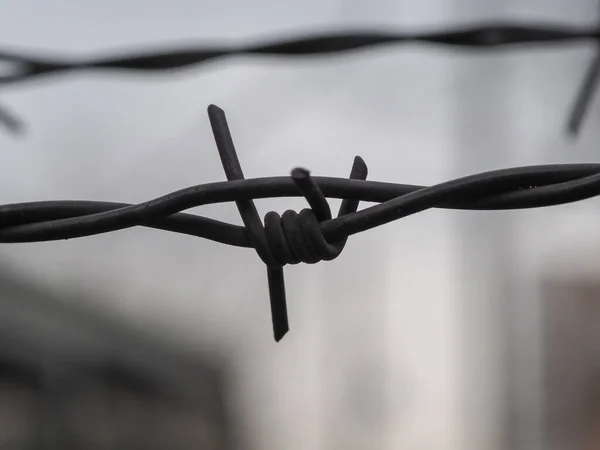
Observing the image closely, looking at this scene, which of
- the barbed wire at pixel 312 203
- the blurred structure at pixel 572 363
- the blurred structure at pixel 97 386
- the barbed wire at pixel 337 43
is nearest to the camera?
the barbed wire at pixel 312 203

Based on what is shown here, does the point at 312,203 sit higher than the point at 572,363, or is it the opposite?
the point at 312,203

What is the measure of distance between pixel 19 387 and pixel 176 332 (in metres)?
0.68

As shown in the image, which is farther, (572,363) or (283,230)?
(572,363)

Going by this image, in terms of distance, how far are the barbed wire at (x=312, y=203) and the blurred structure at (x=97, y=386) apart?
6.88ft

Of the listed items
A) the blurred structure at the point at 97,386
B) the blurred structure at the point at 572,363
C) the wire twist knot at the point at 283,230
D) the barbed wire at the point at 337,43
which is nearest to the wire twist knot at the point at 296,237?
the wire twist knot at the point at 283,230

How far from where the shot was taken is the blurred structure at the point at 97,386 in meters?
2.18

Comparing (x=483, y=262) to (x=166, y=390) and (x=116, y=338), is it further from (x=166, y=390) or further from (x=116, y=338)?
(x=116, y=338)

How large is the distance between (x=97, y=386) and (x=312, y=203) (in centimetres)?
270

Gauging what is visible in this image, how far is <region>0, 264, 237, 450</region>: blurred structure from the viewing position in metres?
2.18

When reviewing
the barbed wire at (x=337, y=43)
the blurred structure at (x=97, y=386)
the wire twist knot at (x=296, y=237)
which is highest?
the barbed wire at (x=337, y=43)

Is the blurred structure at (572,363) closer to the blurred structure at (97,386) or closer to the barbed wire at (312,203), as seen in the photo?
the blurred structure at (97,386)

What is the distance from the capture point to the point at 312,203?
177 millimetres

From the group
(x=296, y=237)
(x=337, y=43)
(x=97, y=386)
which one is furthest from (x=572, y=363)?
(x=97, y=386)

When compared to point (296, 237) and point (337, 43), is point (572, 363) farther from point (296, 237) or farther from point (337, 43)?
point (296, 237)
